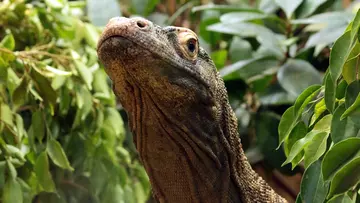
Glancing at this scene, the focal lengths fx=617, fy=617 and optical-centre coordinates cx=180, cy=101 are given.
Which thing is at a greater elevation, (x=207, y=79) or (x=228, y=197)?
(x=207, y=79)

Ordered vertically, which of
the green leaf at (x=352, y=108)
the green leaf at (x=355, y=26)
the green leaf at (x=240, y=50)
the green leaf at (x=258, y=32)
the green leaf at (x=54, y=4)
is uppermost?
the green leaf at (x=355, y=26)

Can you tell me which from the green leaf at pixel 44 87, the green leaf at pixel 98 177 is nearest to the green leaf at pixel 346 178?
the green leaf at pixel 44 87

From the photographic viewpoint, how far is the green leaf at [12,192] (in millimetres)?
1617

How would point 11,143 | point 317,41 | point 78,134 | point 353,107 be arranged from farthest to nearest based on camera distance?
point 317,41
point 78,134
point 11,143
point 353,107

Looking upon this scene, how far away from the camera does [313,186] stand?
1320mm

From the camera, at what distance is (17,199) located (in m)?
1.62

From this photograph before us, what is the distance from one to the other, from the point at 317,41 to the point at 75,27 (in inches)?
37.4

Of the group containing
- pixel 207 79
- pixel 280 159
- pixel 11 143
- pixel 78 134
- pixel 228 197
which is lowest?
pixel 280 159

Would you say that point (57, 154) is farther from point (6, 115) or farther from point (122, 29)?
point (122, 29)

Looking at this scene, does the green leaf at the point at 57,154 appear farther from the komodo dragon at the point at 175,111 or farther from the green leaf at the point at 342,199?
the green leaf at the point at 342,199

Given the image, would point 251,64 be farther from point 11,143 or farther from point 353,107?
point 353,107

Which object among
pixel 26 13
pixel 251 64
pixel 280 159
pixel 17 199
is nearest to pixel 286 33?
pixel 251 64

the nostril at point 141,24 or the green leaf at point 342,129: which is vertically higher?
the nostril at point 141,24

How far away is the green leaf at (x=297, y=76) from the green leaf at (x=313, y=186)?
3.40 feet
